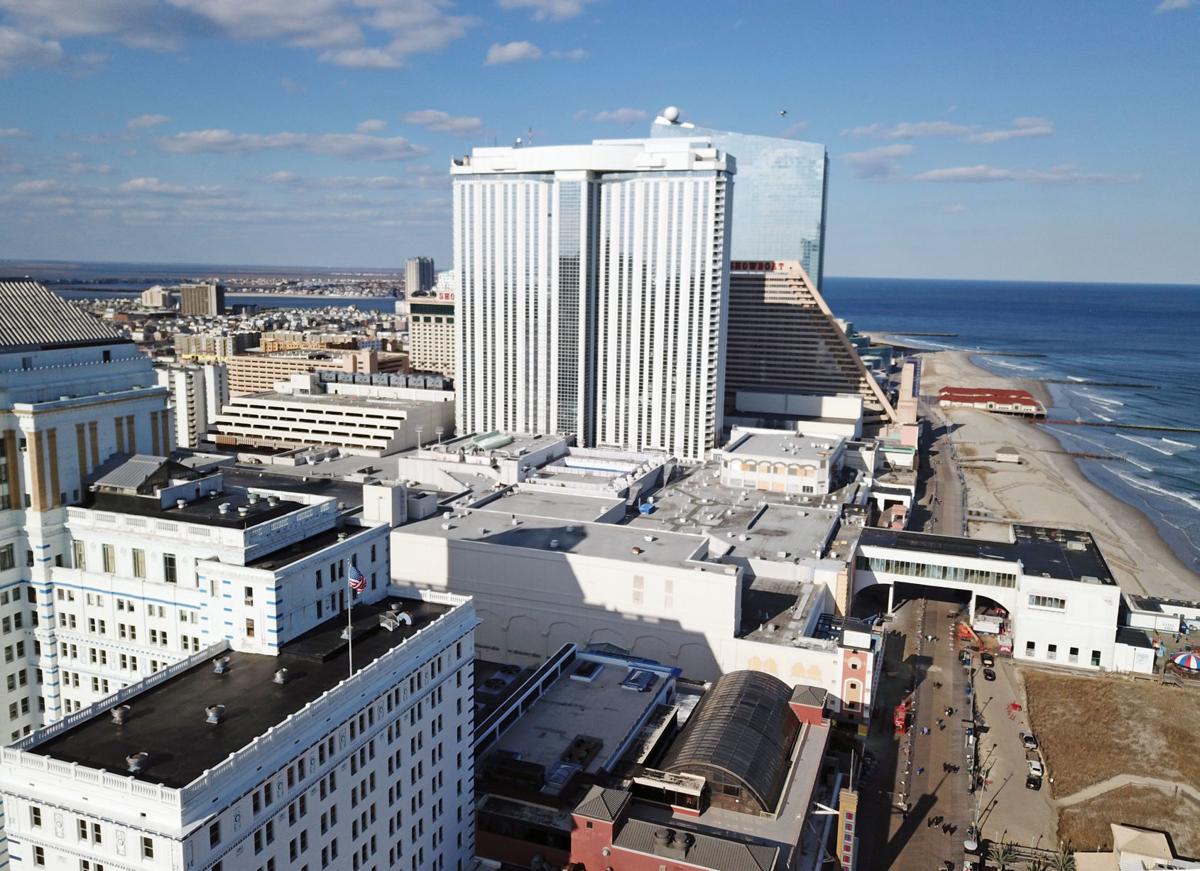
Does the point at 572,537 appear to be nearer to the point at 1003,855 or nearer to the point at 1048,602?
the point at 1048,602

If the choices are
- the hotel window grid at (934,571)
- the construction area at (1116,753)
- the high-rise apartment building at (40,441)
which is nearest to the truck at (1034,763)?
the construction area at (1116,753)

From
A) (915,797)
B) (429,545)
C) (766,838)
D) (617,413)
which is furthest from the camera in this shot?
(617,413)

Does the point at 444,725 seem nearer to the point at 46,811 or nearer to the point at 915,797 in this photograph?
the point at 46,811

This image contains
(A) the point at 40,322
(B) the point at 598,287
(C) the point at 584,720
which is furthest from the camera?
(B) the point at 598,287

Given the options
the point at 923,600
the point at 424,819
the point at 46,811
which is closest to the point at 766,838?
the point at 424,819

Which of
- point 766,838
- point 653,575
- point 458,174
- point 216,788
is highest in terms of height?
point 458,174

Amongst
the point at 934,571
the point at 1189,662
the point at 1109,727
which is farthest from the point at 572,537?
the point at 1189,662

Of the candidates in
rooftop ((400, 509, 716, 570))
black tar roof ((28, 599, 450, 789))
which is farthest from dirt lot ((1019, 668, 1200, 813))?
black tar roof ((28, 599, 450, 789))
